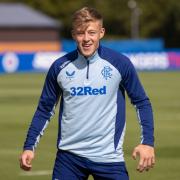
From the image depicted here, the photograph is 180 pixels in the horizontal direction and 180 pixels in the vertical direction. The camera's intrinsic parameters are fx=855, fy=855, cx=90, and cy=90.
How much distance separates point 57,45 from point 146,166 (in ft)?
219

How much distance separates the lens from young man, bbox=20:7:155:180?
6.61 metres

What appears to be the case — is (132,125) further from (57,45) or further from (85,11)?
(57,45)

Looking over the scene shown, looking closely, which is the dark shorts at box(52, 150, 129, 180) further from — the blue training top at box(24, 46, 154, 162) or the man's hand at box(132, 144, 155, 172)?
the man's hand at box(132, 144, 155, 172)

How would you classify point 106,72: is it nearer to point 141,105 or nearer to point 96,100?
point 96,100

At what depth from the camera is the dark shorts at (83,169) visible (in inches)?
261

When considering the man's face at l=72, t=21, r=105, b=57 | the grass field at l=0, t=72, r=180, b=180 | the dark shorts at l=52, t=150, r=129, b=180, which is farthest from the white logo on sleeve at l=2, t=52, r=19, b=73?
the man's face at l=72, t=21, r=105, b=57

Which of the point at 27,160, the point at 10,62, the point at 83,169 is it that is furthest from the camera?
the point at 10,62

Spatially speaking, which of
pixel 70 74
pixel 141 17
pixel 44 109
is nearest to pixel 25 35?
pixel 141 17

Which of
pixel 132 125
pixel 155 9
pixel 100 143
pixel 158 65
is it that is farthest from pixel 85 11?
pixel 155 9

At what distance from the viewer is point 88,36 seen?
6.42 meters

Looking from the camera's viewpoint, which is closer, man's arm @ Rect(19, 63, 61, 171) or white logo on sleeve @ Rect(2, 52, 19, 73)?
man's arm @ Rect(19, 63, 61, 171)

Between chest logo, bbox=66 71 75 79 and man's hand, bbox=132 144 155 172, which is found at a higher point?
chest logo, bbox=66 71 75 79

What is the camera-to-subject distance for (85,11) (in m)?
6.37

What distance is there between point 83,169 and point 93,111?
464 mm
